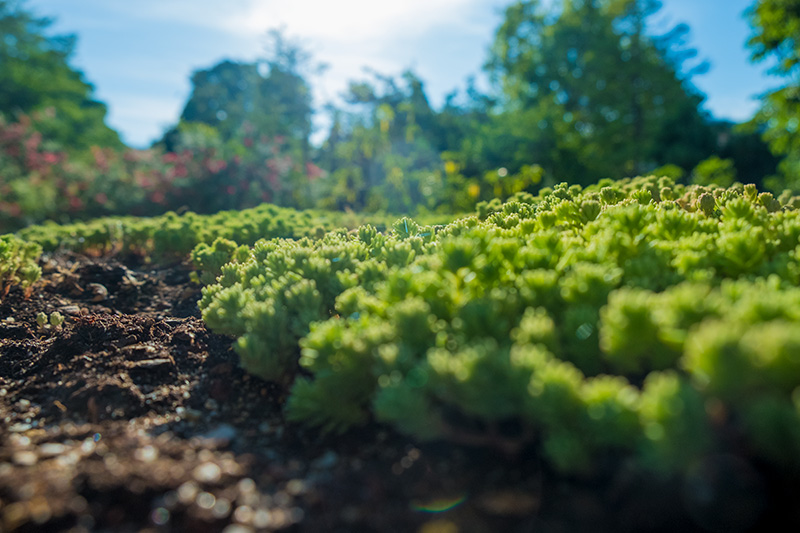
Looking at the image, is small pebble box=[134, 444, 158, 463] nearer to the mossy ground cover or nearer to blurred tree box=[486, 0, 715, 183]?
the mossy ground cover

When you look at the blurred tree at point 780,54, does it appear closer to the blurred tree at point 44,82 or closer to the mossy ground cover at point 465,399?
the mossy ground cover at point 465,399

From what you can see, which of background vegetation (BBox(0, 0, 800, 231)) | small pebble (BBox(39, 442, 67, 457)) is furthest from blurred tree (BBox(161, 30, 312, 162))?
small pebble (BBox(39, 442, 67, 457))

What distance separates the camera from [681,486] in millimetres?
1386

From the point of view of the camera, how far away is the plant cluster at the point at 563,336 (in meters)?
1.28

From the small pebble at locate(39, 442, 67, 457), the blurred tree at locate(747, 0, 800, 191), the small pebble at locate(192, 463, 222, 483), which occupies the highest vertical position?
the blurred tree at locate(747, 0, 800, 191)

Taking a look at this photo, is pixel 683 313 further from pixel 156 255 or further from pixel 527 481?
pixel 156 255

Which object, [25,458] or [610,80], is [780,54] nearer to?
[610,80]

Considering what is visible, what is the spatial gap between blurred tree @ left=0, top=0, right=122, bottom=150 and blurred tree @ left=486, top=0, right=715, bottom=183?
25.1 meters

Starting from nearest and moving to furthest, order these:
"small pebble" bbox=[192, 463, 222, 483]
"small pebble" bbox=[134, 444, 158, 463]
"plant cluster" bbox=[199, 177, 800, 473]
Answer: "plant cluster" bbox=[199, 177, 800, 473] < "small pebble" bbox=[192, 463, 222, 483] < "small pebble" bbox=[134, 444, 158, 463]

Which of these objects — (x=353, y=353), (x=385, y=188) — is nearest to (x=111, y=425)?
(x=353, y=353)

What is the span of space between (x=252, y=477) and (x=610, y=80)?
79.8 feet

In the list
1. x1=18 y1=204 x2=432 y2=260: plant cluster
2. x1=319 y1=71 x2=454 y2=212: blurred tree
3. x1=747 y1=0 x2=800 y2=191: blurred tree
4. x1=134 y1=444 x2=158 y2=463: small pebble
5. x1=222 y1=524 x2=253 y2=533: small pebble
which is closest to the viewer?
x1=222 y1=524 x2=253 y2=533: small pebble

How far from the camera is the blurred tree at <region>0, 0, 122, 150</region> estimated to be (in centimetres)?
2770

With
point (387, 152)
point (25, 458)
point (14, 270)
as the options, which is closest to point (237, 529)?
point (25, 458)
